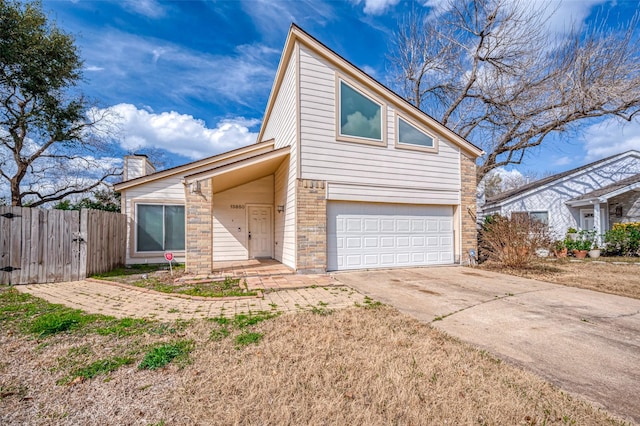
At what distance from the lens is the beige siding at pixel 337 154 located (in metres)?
8.18

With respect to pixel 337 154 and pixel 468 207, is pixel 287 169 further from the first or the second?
pixel 468 207

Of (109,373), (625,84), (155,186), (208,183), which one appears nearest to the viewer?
(109,373)

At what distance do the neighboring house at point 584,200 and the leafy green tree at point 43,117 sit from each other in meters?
21.5

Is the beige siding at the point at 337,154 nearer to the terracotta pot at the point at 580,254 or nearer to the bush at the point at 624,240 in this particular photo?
the terracotta pot at the point at 580,254

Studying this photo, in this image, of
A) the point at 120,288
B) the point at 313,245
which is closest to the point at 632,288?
the point at 313,245

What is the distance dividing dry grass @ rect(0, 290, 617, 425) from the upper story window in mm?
7167

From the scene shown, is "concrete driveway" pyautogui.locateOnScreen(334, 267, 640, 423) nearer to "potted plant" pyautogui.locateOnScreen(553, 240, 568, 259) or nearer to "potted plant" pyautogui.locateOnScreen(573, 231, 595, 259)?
"potted plant" pyautogui.locateOnScreen(553, 240, 568, 259)

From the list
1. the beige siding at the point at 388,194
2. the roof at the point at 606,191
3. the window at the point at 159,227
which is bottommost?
the window at the point at 159,227

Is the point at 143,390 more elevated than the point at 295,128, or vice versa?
the point at 295,128

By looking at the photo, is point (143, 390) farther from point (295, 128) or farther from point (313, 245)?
point (295, 128)

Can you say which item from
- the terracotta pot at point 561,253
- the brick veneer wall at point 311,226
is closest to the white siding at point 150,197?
the brick veneer wall at point 311,226

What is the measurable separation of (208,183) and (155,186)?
13.6 feet

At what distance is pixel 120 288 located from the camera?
654 centimetres

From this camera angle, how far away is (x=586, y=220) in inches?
583
